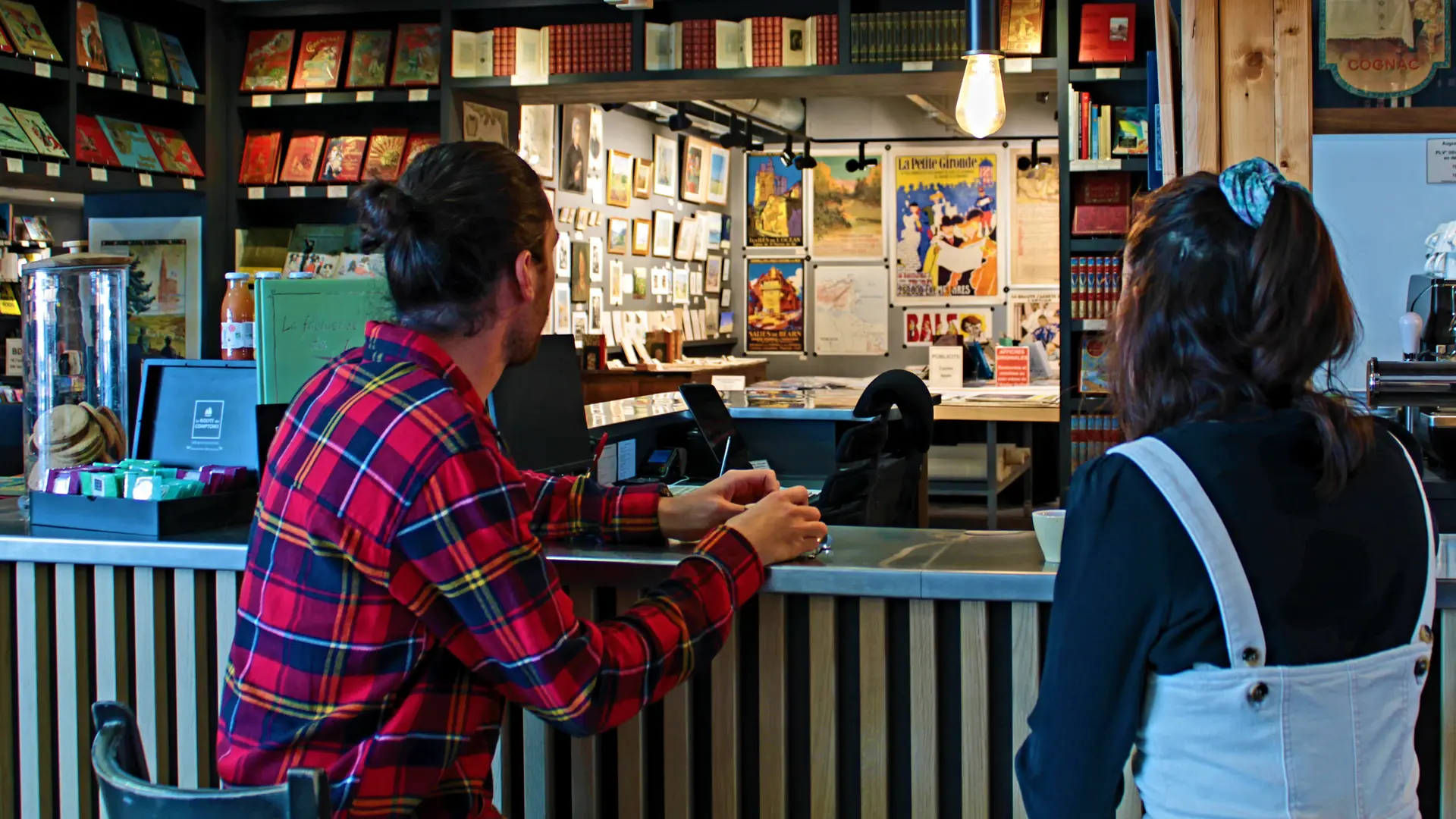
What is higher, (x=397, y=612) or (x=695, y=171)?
(x=695, y=171)

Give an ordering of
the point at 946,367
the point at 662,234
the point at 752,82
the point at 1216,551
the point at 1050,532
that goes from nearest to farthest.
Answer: the point at 1216,551 < the point at 1050,532 < the point at 752,82 < the point at 946,367 < the point at 662,234

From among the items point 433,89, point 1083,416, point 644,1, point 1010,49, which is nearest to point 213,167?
point 433,89

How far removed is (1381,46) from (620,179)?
6.69m

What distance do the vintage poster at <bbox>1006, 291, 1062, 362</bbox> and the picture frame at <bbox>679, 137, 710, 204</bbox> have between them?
2693mm

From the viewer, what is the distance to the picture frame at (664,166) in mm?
9812

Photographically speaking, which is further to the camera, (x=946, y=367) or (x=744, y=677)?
(x=946, y=367)

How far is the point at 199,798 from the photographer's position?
4.10 feet

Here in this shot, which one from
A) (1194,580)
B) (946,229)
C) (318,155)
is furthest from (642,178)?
(1194,580)

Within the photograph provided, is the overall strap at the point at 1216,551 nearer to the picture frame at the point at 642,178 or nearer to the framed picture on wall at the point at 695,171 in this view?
the picture frame at the point at 642,178

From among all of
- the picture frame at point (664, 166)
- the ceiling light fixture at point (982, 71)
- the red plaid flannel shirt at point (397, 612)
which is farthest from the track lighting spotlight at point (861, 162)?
the red plaid flannel shirt at point (397, 612)

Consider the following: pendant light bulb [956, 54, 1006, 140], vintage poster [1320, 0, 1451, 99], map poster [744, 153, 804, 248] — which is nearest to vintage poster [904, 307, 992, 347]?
map poster [744, 153, 804, 248]

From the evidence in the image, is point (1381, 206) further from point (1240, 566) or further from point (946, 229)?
point (946, 229)

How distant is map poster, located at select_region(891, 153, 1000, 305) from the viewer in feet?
35.5

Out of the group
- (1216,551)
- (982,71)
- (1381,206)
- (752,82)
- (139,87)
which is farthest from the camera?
(752,82)
